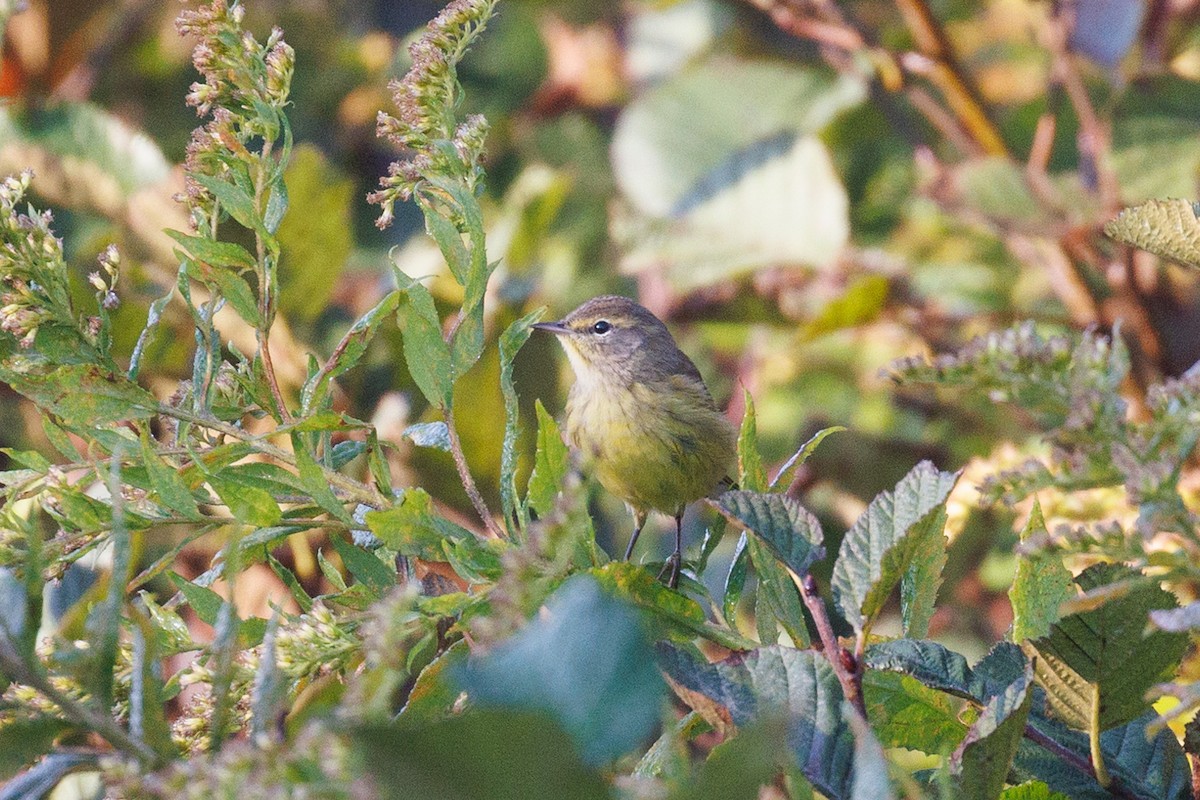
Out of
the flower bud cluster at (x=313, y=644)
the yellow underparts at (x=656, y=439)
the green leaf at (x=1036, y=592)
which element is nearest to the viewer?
the flower bud cluster at (x=313, y=644)

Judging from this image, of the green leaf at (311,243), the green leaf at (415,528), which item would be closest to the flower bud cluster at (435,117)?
the green leaf at (415,528)

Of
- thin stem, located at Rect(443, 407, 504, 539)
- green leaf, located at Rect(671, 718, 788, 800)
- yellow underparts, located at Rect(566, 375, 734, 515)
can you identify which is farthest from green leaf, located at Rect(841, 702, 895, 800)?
yellow underparts, located at Rect(566, 375, 734, 515)

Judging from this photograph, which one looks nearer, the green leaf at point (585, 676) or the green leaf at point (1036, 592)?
the green leaf at point (585, 676)

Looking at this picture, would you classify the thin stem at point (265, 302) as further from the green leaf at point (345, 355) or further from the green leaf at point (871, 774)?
the green leaf at point (871, 774)

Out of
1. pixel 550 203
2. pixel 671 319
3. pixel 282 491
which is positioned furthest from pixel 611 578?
pixel 671 319

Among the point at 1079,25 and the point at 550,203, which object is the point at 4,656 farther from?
the point at 1079,25

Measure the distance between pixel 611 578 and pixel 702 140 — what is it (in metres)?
2.94

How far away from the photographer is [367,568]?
4.11 feet

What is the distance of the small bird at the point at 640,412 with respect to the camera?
3082mm

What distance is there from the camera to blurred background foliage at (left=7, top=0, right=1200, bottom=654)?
2854 millimetres

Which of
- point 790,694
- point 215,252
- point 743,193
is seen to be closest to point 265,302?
point 215,252

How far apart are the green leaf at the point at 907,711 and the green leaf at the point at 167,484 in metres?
0.63

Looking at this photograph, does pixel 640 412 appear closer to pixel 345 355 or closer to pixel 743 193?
pixel 743 193

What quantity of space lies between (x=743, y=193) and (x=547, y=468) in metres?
2.62
